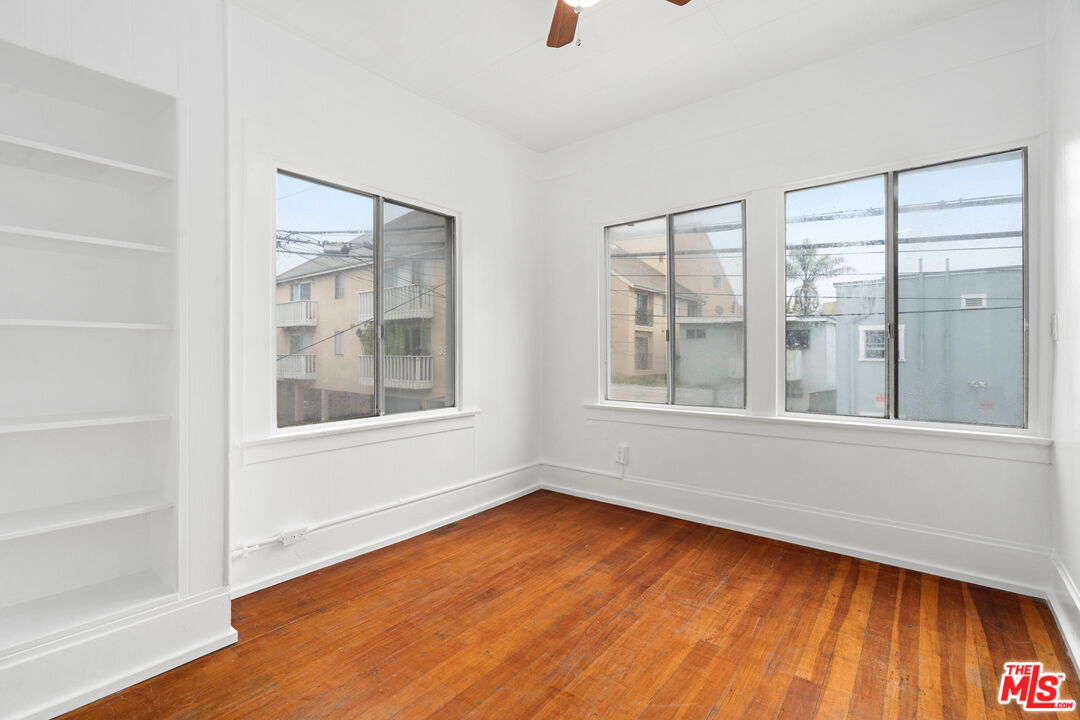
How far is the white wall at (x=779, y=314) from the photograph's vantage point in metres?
2.59

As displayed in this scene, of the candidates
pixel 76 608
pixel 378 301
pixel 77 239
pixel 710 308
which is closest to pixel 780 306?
pixel 710 308

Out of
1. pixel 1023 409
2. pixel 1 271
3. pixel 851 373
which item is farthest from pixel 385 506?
pixel 1023 409

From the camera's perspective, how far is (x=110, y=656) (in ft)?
6.10

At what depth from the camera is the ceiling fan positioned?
227 centimetres

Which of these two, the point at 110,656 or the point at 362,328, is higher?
the point at 362,328

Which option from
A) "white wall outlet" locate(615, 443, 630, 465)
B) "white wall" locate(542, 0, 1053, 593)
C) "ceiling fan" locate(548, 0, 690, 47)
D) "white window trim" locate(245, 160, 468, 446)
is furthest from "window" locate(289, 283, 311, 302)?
"white wall outlet" locate(615, 443, 630, 465)

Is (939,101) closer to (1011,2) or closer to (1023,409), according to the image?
(1011,2)

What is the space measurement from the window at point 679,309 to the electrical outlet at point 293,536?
2.49 m

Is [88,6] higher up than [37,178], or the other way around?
[88,6]

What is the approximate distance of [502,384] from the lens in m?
4.21

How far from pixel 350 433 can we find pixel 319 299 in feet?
2.73

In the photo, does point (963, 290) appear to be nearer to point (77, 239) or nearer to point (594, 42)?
point (594, 42)

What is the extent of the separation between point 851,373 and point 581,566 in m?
2.03

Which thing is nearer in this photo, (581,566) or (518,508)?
(581,566)
